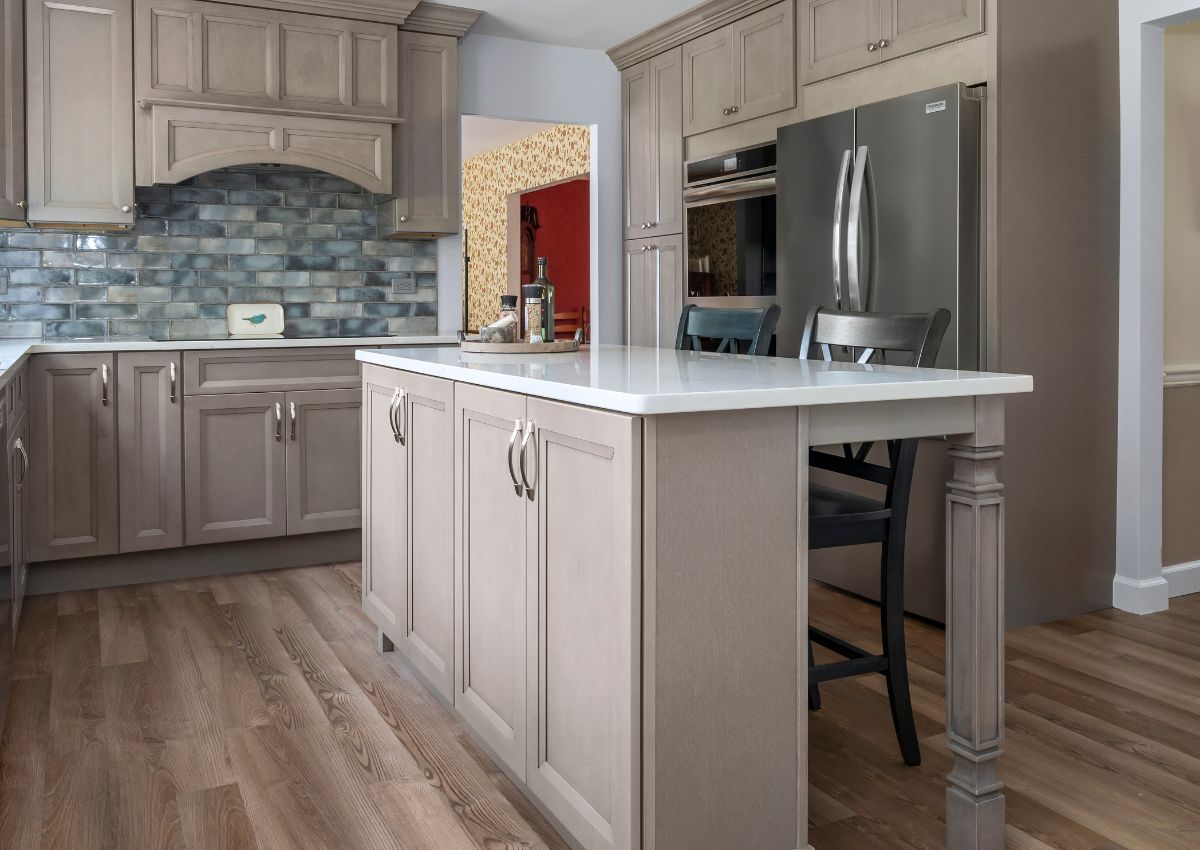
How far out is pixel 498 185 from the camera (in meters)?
10.1

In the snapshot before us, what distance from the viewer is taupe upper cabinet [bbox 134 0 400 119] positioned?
13.3 ft

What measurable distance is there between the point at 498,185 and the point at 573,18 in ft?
17.4

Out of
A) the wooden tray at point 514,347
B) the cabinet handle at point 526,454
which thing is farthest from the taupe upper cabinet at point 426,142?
the cabinet handle at point 526,454

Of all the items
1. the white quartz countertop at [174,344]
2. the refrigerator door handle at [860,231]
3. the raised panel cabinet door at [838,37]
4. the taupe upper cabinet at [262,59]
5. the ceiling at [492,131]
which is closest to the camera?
the refrigerator door handle at [860,231]

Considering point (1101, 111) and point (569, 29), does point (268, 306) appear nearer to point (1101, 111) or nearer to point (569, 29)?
point (569, 29)

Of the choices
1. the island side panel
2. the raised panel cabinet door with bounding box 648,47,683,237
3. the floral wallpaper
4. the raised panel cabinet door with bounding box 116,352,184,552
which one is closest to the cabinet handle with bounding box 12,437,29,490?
the raised panel cabinet door with bounding box 116,352,184,552

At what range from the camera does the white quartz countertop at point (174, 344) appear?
3740 mm

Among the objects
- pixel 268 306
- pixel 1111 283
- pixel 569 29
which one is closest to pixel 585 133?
pixel 569 29

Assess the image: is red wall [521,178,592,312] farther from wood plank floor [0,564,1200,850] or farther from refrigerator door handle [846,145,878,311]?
wood plank floor [0,564,1200,850]

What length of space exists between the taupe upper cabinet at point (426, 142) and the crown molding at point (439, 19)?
3 cm

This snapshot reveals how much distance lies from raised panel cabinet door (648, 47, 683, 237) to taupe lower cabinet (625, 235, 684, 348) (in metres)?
0.10

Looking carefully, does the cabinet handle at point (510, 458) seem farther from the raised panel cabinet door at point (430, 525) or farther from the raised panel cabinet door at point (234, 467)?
the raised panel cabinet door at point (234, 467)

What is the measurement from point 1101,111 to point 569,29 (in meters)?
2.62

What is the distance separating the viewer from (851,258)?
3.48 metres
